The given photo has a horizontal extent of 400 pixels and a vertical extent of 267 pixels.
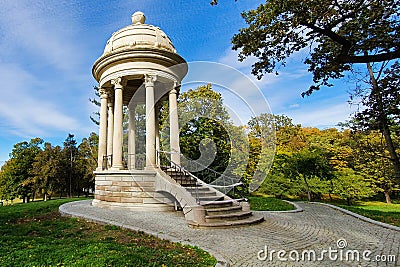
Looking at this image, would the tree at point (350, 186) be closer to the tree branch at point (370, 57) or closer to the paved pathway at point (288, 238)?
the paved pathway at point (288, 238)

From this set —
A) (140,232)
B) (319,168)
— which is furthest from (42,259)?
(319,168)

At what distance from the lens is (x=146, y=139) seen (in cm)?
1129

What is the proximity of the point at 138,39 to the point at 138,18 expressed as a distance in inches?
94.7

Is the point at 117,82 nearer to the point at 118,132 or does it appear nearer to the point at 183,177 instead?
the point at 118,132

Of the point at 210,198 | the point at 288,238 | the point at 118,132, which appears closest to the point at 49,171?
the point at 118,132

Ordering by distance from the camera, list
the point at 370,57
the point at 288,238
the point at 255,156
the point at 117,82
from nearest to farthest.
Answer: the point at 370,57
the point at 288,238
the point at 117,82
the point at 255,156

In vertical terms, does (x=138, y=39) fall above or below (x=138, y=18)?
below

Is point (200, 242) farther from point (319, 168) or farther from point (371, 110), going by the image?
point (319, 168)

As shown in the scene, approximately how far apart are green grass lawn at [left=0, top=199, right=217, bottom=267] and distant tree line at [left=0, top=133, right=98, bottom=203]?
82.3ft

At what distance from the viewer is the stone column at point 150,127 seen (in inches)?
433

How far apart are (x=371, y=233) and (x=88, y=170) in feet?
100

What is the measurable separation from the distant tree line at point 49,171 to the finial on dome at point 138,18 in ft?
69.9

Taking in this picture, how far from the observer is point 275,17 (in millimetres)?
5012

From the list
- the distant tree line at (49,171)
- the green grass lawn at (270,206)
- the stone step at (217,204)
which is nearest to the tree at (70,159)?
the distant tree line at (49,171)
